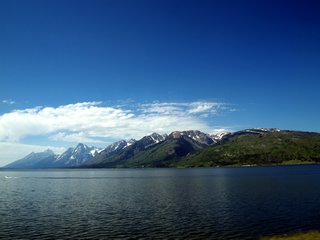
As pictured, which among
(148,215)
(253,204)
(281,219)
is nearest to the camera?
(281,219)

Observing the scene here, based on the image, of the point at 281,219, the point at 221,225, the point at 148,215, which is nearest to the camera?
the point at 221,225

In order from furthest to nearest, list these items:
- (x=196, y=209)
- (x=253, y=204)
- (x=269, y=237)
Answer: (x=253, y=204) → (x=196, y=209) → (x=269, y=237)

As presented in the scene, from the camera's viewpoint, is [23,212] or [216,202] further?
[216,202]

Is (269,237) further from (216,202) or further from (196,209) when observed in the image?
(216,202)

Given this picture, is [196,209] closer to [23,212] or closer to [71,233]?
[71,233]

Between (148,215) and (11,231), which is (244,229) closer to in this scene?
(148,215)

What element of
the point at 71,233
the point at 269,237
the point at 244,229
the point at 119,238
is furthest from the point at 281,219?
the point at 71,233

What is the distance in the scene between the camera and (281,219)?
7019 centimetres

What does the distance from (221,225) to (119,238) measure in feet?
69.6

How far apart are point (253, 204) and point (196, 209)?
713 inches

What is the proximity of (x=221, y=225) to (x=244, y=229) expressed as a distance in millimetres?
5330

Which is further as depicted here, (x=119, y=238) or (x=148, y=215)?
(x=148, y=215)

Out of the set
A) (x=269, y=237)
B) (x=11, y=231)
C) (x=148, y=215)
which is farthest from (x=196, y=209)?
(x=11, y=231)

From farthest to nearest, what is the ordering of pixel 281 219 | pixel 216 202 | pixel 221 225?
pixel 216 202 < pixel 281 219 < pixel 221 225
